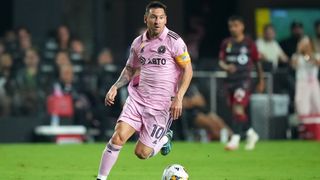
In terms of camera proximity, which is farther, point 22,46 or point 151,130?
point 22,46

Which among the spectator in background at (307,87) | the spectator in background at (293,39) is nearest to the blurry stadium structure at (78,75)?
the spectator in background at (307,87)

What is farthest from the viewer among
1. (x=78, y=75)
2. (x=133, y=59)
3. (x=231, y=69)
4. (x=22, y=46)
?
(x=78, y=75)

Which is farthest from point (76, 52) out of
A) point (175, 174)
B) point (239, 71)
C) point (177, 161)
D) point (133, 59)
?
point (175, 174)

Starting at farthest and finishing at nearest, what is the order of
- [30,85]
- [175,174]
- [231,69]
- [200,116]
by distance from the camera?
[200,116] < [30,85] < [231,69] < [175,174]

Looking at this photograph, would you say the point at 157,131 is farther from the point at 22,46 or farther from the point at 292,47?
the point at 292,47

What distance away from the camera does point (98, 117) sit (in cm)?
2569

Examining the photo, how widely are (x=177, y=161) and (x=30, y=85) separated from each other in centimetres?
752

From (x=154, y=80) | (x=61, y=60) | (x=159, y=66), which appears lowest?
(x=61, y=60)

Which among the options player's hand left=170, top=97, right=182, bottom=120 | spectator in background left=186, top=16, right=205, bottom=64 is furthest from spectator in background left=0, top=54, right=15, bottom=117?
player's hand left=170, top=97, right=182, bottom=120

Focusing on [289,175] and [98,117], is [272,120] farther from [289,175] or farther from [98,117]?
[289,175]

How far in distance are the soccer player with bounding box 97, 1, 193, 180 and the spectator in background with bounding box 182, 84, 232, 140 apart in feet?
40.4

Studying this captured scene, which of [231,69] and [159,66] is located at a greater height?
[159,66]

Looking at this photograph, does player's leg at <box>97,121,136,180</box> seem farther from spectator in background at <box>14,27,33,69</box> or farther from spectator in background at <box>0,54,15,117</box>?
spectator in background at <box>14,27,33,69</box>

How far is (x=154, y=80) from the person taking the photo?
13531mm
